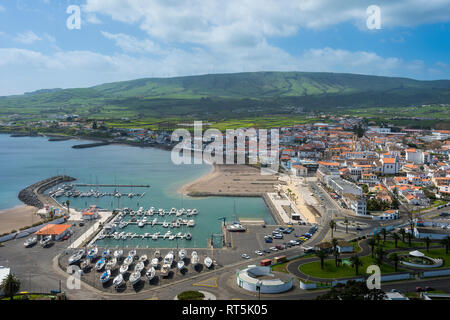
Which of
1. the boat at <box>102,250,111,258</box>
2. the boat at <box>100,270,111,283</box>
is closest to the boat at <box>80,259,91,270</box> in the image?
the boat at <box>102,250,111,258</box>

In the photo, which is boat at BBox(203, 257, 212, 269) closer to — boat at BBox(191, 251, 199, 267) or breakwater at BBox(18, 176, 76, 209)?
boat at BBox(191, 251, 199, 267)

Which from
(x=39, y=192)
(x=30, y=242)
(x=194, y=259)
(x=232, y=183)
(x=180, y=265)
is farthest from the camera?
(x=232, y=183)

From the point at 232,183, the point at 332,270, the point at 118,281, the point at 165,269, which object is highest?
the point at 232,183

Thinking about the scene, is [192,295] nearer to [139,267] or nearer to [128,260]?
[139,267]

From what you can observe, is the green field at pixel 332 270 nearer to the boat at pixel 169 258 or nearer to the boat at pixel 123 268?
the boat at pixel 169 258

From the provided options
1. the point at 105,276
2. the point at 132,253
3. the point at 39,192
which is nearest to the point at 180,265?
the point at 132,253

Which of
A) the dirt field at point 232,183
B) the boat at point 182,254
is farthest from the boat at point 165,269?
the dirt field at point 232,183
